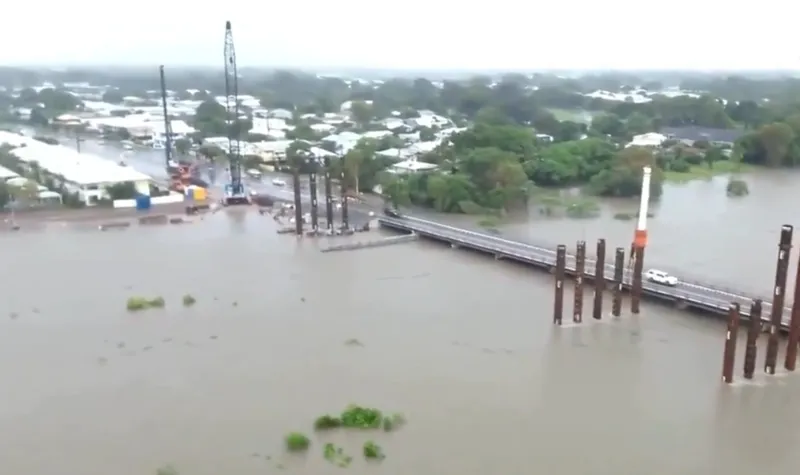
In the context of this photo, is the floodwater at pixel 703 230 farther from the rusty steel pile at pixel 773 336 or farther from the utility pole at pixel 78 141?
the utility pole at pixel 78 141

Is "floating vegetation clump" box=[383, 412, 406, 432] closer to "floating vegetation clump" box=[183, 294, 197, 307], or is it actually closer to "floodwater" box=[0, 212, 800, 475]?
"floodwater" box=[0, 212, 800, 475]

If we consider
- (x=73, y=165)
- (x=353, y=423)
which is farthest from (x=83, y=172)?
(x=353, y=423)

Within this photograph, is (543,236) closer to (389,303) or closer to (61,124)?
(389,303)

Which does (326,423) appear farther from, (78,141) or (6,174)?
(78,141)

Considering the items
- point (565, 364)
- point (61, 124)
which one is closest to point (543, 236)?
point (565, 364)

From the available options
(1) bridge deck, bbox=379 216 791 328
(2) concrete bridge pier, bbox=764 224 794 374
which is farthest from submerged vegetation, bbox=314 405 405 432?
(1) bridge deck, bbox=379 216 791 328

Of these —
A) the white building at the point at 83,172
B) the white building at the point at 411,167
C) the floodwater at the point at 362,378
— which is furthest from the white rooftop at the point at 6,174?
the white building at the point at 411,167

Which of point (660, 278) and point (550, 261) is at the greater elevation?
point (660, 278)
